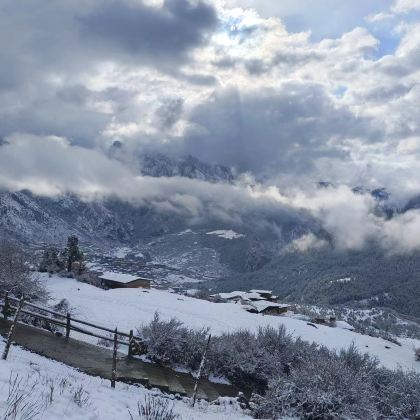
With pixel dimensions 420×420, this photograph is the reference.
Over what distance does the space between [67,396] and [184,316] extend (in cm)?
3250

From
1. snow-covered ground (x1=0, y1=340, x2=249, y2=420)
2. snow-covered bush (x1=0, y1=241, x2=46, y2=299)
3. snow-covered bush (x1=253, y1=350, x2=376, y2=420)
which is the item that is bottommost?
snow-covered ground (x1=0, y1=340, x2=249, y2=420)

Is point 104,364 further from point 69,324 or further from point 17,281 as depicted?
point 17,281

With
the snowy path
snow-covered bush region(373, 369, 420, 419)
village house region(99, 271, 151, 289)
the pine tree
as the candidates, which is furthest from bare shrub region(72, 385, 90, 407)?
village house region(99, 271, 151, 289)

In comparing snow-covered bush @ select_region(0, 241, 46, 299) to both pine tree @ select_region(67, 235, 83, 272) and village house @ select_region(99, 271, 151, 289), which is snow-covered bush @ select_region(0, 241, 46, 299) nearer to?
pine tree @ select_region(67, 235, 83, 272)

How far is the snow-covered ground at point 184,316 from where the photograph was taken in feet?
127

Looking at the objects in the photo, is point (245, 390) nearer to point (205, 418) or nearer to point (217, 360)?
point (217, 360)

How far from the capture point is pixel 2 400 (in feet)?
34.1

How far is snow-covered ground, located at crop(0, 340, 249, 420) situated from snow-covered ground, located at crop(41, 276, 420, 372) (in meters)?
16.4

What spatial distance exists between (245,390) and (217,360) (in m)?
2.28

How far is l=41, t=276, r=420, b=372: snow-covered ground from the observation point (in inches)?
1521

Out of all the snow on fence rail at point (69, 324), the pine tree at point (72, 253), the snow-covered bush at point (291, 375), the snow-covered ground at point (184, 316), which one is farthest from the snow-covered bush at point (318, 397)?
the pine tree at point (72, 253)

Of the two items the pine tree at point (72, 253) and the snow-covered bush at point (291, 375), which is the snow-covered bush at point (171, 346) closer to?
the snow-covered bush at point (291, 375)

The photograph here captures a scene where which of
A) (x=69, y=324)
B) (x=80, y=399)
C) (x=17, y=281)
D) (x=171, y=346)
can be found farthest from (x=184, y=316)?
(x=80, y=399)

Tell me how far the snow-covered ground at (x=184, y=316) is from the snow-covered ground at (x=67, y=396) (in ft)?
53.6
